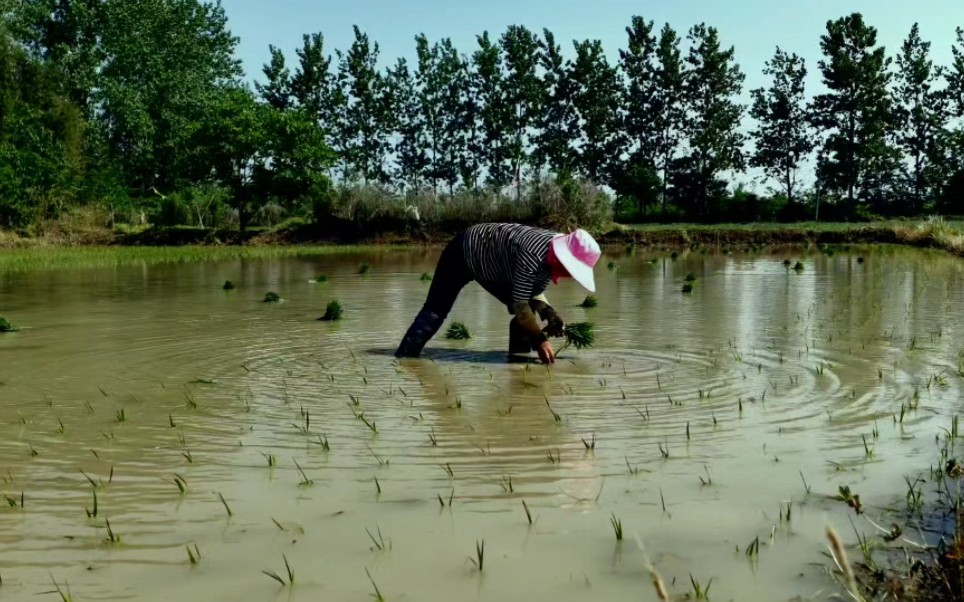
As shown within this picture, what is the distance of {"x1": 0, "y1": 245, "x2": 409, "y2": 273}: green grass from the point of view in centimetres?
2577

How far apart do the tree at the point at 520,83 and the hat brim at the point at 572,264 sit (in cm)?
4835

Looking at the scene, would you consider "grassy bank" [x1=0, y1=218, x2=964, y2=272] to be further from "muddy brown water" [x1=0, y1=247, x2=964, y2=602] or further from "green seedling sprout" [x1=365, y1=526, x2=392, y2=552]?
"green seedling sprout" [x1=365, y1=526, x2=392, y2=552]

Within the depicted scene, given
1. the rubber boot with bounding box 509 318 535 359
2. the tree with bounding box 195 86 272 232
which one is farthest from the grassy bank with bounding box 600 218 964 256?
the rubber boot with bounding box 509 318 535 359

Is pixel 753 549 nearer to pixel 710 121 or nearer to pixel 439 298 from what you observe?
pixel 439 298

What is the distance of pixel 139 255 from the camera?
97.1ft

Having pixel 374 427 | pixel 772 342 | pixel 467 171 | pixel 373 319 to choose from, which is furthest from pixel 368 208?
pixel 374 427

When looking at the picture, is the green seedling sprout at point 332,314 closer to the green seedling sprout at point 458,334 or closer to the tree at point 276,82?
the green seedling sprout at point 458,334

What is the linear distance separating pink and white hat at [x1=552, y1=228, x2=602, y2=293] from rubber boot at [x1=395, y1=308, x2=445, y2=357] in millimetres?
1704

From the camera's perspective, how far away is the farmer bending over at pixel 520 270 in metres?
9.21

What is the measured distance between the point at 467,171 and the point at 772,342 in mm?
51614

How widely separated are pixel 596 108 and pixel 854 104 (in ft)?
46.9

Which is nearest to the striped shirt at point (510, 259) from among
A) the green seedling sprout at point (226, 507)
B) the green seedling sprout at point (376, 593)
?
the green seedling sprout at point (226, 507)

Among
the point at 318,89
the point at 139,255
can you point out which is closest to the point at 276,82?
the point at 318,89

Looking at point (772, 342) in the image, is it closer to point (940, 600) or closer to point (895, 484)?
point (895, 484)
